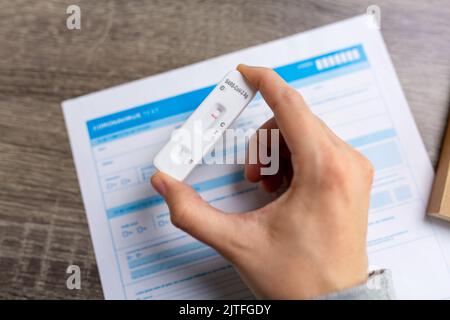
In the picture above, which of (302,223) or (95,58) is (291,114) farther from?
(95,58)

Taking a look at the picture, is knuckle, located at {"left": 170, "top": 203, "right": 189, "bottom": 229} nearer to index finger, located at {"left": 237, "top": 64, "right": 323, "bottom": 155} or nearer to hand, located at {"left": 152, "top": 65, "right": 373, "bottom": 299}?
hand, located at {"left": 152, "top": 65, "right": 373, "bottom": 299}

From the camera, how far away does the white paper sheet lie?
52 cm

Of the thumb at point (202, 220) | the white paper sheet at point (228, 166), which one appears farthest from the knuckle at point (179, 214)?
the white paper sheet at point (228, 166)

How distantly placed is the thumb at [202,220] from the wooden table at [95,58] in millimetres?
170

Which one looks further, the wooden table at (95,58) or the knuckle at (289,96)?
the wooden table at (95,58)

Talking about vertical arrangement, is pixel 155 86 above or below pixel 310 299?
above

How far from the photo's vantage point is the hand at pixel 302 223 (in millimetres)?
405

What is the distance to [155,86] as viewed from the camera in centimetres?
56

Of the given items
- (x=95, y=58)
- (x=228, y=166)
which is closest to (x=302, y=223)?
(x=228, y=166)

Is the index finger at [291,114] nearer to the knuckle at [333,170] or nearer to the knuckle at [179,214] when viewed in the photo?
the knuckle at [333,170]

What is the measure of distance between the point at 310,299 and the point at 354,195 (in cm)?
11

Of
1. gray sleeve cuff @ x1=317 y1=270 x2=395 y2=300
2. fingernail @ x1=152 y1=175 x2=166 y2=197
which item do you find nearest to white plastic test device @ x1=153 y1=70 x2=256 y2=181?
fingernail @ x1=152 y1=175 x2=166 y2=197

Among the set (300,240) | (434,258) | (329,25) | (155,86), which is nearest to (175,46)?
(155,86)
